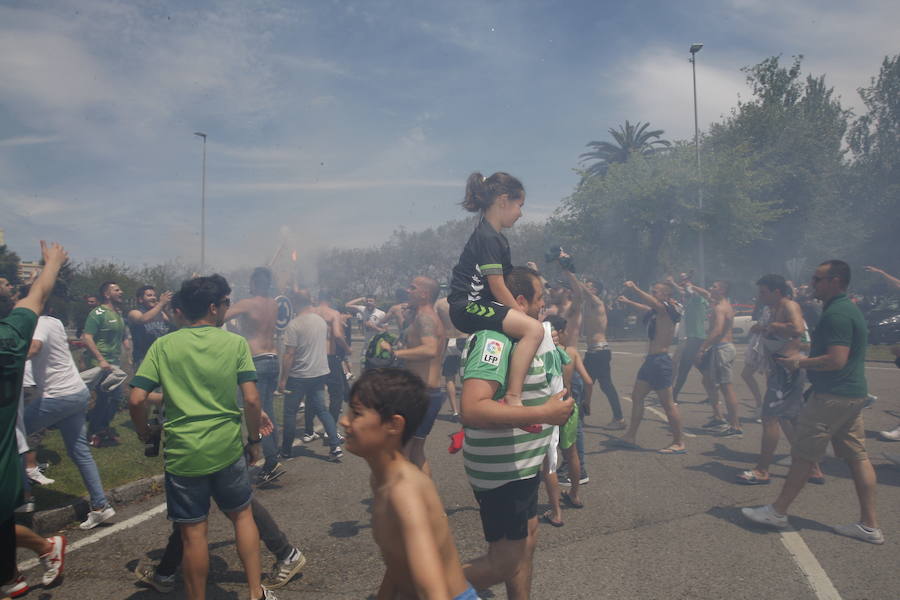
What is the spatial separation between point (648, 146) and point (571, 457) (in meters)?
44.2

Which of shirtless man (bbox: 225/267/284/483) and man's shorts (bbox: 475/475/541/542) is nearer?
man's shorts (bbox: 475/475/541/542)

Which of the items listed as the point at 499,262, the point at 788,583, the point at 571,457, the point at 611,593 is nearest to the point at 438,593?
the point at 499,262

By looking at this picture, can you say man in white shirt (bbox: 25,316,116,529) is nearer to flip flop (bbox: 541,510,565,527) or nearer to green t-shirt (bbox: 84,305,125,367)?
green t-shirt (bbox: 84,305,125,367)

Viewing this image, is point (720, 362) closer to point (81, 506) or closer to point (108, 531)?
point (108, 531)

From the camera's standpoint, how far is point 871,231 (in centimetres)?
4050

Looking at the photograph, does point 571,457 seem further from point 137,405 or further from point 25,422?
point 25,422

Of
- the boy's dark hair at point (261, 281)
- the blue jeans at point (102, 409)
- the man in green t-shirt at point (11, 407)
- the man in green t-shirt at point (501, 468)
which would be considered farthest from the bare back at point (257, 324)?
the man in green t-shirt at point (501, 468)

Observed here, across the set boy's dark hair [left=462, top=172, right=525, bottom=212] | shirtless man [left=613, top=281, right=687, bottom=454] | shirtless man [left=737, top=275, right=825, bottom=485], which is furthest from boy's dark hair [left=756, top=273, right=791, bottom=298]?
boy's dark hair [left=462, top=172, right=525, bottom=212]

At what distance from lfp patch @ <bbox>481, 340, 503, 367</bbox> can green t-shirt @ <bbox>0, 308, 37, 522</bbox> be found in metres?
2.15

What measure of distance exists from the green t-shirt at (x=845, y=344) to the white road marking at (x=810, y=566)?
3.77 ft

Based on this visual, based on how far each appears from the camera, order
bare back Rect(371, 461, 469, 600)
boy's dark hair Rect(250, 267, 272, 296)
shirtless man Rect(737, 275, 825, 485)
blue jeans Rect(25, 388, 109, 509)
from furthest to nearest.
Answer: boy's dark hair Rect(250, 267, 272, 296) → shirtless man Rect(737, 275, 825, 485) → blue jeans Rect(25, 388, 109, 509) → bare back Rect(371, 461, 469, 600)

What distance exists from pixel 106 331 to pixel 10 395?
4889 mm

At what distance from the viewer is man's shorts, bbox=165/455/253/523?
10.1ft

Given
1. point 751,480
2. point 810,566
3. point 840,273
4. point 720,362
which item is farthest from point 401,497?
point 720,362
